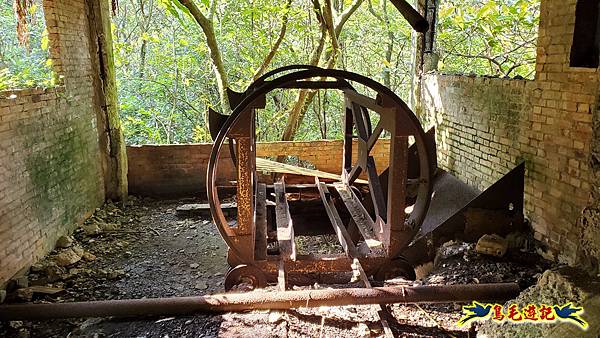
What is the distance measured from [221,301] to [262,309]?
0.32 metres

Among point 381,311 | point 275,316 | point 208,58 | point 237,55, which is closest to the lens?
point 275,316

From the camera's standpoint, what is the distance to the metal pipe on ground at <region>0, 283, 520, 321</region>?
3201 millimetres

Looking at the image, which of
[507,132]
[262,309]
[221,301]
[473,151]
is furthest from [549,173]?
[221,301]

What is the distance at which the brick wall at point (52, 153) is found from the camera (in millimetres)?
4359

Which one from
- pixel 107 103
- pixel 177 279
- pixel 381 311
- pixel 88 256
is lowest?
pixel 177 279

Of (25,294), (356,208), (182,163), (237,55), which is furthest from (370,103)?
(237,55)

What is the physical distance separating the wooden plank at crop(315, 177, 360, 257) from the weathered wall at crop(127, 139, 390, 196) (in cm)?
213

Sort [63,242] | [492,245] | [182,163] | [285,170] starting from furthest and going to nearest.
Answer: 1. [182,163]
2. [285,170]
3. [63,242]
4. [492,245]

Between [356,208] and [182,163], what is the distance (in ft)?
12.5

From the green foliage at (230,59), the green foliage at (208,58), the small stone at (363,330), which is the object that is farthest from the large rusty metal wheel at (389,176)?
the green foliage at (208,58)

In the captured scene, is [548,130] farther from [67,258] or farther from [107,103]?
[107,103]

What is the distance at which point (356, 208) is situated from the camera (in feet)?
16.6
